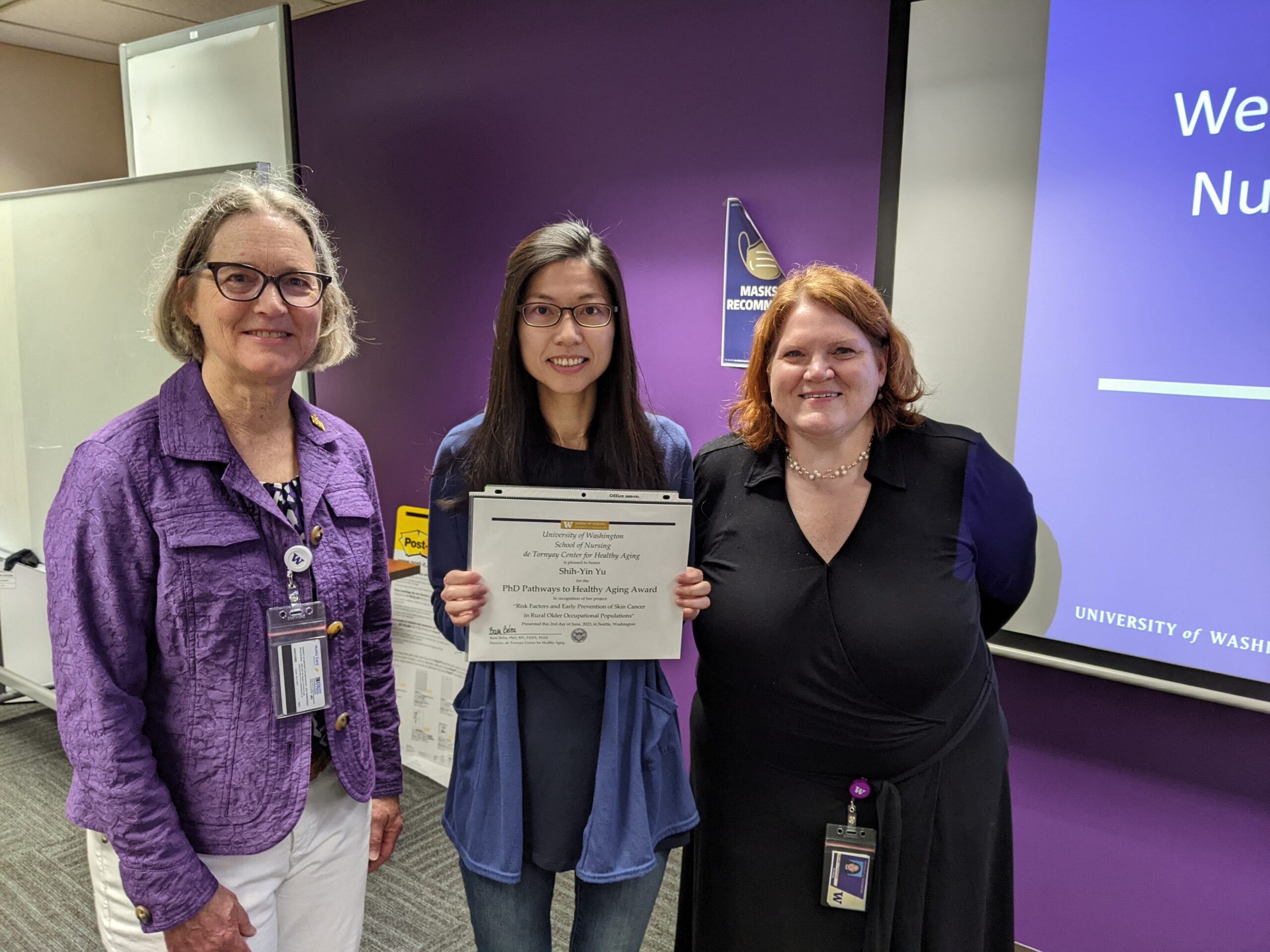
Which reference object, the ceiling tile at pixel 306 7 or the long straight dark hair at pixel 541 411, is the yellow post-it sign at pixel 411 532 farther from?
the long straight dark hair at pixel 541 411

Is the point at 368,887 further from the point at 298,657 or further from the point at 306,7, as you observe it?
the point at 306,7

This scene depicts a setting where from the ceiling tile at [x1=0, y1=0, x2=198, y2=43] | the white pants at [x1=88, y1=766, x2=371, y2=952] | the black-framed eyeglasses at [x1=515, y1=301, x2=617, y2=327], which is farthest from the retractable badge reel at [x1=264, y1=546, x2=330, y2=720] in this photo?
the ceiling tile at [x1=0, y1=0, x2=198, y2=43]

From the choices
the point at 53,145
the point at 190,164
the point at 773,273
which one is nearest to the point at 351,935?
the point at 773,273

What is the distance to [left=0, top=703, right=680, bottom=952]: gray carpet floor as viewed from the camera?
7.06 ft

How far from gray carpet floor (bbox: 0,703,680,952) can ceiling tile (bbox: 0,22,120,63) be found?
312 centimetres

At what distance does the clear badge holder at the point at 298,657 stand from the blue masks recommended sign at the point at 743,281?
162cm

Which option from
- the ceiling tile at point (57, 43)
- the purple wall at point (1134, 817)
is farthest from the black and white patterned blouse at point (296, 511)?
the ceiling tile at point (57, 43)

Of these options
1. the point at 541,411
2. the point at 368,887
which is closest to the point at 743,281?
the point at 541,411

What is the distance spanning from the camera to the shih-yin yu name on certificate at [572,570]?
3.98 feet

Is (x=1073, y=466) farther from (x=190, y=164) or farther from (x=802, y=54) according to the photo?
(x=190, y=164)

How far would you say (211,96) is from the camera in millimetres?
2627

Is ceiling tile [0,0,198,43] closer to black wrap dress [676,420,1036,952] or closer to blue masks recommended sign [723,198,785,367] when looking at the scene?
blue masks recommended sign [723,198,785,367]

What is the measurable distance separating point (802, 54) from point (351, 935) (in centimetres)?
234

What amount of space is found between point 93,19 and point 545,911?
13.1 feet
